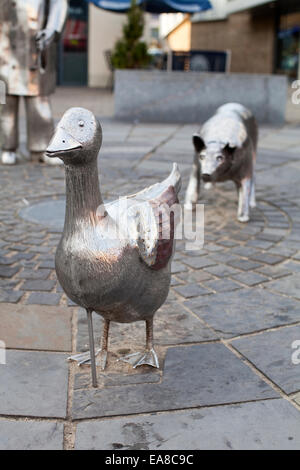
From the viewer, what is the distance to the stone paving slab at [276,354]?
8.34ft

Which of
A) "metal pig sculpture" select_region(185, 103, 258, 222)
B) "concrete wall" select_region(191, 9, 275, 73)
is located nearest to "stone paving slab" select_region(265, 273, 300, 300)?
"metal pig sculpture" select_region(185, 103, 258, 222)

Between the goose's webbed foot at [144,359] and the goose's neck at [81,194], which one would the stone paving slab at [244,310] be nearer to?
the goose's webbed foot at [144,359]

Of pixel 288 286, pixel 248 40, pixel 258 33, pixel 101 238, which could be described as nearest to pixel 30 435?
pixel 101 238

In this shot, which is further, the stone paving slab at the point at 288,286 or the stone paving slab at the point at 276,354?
the stone paving slab at the point at 288,286

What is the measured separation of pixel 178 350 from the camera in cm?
282

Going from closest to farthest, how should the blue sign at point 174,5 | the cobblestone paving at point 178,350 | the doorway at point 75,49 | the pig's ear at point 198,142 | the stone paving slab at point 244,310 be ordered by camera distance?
the cobblestone paving at point 178,350
the stone paving slab at point 244,310
the pig's ear at point 198,142
the blue sign at point 174,5
the doorway at point 75,49

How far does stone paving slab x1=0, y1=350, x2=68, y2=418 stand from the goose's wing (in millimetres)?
684

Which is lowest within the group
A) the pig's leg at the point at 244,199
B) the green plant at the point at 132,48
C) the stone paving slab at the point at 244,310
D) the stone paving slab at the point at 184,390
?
the stone paving slab at the point at 184,390

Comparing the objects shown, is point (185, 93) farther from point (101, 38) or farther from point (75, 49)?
point (75, 49)

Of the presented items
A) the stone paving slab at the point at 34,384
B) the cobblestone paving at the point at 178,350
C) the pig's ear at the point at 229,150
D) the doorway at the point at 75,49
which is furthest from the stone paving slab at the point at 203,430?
the doorway at the point at 75,49

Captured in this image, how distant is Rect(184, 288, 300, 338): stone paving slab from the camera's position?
10.1 feet

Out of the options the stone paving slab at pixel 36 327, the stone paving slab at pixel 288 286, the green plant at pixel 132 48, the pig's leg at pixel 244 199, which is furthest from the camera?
the green plant at pixel 132 48

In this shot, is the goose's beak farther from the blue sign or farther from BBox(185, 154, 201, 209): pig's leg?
the blue sign
